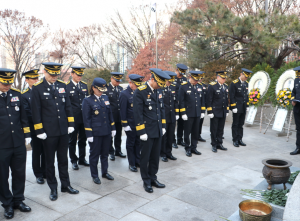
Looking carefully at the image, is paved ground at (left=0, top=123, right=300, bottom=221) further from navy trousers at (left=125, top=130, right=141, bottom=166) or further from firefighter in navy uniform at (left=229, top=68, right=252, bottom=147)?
firefighter in navy uniform at (left=229, top=68, right=252, bottom=147)

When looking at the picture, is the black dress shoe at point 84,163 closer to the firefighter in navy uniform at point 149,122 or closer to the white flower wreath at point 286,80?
the firefighter in navy uniform at point 149,122

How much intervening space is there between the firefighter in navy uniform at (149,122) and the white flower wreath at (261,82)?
5.84 m

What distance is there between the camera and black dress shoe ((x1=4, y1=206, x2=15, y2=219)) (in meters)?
3.63

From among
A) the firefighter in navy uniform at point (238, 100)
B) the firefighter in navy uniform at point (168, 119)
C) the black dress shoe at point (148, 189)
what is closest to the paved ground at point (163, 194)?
the black dress shoe at point (148, 189)

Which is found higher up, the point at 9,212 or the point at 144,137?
the point at 144,137

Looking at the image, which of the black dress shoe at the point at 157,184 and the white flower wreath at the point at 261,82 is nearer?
the black dress shoe at the point at 157,184

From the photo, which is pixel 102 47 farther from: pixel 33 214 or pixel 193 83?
pixel 33 214

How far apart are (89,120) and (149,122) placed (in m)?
1.04

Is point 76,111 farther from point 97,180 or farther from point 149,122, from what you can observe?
point 149,122

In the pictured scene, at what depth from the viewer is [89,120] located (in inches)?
187

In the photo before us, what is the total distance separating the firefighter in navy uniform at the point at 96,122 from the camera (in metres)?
4.73

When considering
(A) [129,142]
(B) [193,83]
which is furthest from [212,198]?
(B) [193,83]

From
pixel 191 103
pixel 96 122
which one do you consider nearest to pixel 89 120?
pixel 96 122

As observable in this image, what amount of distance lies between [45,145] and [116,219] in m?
1.55
